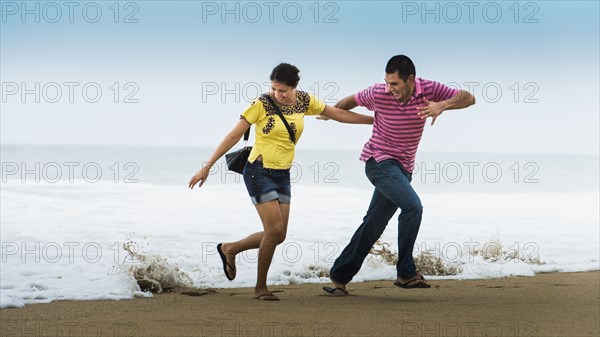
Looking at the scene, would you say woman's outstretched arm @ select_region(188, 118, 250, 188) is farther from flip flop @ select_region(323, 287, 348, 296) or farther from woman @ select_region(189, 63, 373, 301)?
flip flop @ select_region(323, 287, 348, 296)

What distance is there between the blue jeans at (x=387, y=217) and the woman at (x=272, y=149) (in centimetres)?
68

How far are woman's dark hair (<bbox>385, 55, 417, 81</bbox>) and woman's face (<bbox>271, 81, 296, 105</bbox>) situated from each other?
0.73 meters

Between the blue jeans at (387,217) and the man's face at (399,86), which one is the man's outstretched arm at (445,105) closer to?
the man's face at (399,86)

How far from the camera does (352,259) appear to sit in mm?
7062

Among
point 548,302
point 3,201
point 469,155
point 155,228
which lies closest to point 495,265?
point 548,302

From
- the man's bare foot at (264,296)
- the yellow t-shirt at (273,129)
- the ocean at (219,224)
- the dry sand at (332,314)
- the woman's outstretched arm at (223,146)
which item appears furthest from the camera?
the ocean at (219,224)

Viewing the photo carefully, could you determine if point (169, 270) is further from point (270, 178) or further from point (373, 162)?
point (373, 162)

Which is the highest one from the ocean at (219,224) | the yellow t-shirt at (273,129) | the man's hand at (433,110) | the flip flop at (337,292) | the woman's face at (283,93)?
the woman's face at (283,93)

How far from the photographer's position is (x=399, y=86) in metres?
6.55

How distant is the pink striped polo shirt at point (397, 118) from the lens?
6.70 metres

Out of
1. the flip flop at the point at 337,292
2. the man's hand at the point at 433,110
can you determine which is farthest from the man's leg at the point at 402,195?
the flip flop at the point at 337,292

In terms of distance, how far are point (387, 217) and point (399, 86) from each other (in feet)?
3.57

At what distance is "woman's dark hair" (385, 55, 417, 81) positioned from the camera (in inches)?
257

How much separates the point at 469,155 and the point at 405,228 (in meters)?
20.8
